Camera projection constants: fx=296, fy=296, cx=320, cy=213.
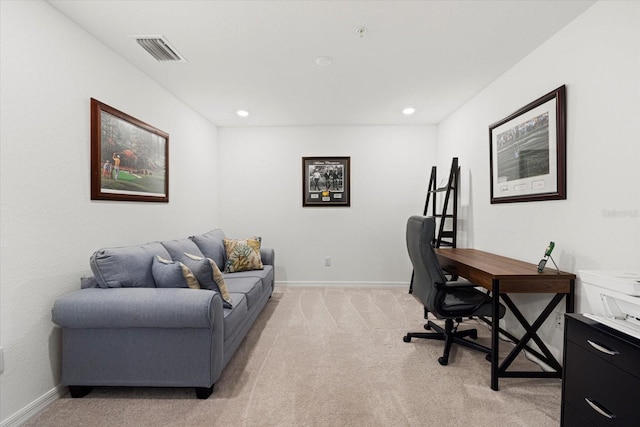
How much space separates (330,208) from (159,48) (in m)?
2.92

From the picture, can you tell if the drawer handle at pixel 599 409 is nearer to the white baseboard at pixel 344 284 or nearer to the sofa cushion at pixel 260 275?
the sofa cushion at pixel 260 275

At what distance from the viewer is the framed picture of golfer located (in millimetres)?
2236

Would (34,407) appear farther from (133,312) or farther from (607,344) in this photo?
(607,344)

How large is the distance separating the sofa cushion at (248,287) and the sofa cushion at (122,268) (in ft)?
2.38

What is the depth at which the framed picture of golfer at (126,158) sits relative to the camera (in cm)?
224

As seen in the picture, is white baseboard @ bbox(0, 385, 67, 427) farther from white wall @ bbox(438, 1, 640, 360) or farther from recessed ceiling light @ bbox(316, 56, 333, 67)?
white wall @ bbox(438, 1, 640, 360)

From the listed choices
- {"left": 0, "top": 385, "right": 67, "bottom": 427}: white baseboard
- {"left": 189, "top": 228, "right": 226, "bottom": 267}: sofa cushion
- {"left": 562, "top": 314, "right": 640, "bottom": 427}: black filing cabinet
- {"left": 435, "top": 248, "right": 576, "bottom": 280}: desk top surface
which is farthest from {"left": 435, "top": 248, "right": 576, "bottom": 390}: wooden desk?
{"left": 0, "top": 385, "right": 67, "bottom": 427}: white baseboard

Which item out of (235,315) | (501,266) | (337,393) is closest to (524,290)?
(501,266)

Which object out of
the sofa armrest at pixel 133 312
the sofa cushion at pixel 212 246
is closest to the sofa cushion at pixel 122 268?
the sofa armrest at pixel 133 312

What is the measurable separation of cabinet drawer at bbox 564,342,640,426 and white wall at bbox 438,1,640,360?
687 millimetres

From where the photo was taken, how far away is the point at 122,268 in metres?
2.05

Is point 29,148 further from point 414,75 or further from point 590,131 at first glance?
point 590,131

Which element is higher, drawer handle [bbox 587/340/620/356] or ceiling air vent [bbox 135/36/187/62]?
ceiling air vent [bbox 135/36/187/62]

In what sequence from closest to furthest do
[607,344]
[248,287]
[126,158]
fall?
[607,344], [126,158], [248,287]
